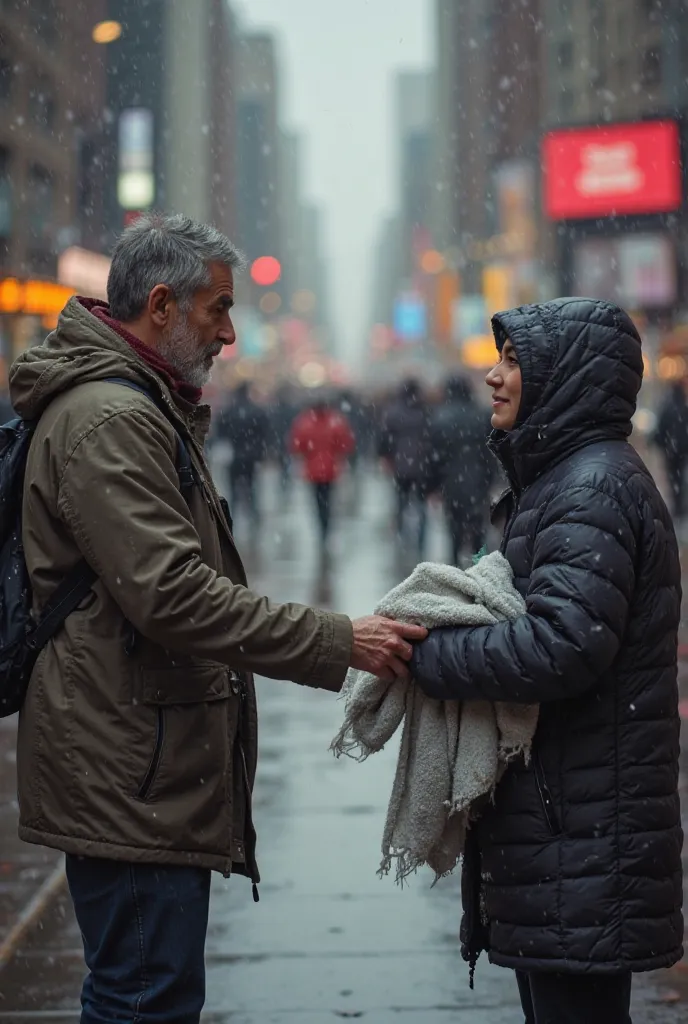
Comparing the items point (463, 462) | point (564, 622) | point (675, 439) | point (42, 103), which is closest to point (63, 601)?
point (564, 622)

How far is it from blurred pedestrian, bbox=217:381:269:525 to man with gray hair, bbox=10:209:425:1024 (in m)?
18.6

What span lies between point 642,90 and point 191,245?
226 feet

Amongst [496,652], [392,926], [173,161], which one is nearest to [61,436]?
[496,652]

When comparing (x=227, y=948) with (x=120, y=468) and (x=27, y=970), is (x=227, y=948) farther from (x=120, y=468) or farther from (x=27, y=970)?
(x=120, y=468)

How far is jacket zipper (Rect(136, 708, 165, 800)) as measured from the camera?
3113 mm

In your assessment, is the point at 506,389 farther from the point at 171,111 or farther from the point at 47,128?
the point at 171,111

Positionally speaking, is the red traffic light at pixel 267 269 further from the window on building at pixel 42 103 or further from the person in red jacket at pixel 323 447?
the person in red jacket at pixel 323 447

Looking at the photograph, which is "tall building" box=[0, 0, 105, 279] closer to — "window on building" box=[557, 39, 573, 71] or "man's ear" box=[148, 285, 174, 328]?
"man's ear" box=[148, 285, 174, 328]

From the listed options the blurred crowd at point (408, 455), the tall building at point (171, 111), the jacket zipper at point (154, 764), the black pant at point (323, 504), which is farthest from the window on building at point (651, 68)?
the jacket zipper at point (154, 764)

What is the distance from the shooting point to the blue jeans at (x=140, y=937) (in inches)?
123

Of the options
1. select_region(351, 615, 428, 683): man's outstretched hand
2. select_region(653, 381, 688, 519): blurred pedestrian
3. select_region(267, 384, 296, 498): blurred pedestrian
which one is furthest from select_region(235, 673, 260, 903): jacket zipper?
select_region(267, 384, 296, 498): blurred pedestrian

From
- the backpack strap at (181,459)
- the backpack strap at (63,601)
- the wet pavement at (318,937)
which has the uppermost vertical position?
the backpack strap at (181,459)

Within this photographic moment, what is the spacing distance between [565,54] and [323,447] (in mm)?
74570

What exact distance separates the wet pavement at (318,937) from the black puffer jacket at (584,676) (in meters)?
1.63
